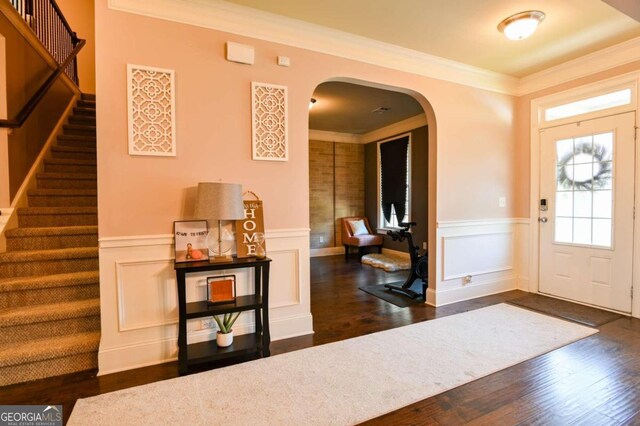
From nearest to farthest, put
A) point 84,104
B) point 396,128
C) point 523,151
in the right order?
1. point 523,151
2. point 84,104
3. point 396,128

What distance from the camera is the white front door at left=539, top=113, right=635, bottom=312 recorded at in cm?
338

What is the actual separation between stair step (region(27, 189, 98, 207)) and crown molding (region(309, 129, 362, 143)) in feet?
15.1

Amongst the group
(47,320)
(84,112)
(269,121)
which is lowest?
(47,320)

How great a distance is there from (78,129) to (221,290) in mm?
3328

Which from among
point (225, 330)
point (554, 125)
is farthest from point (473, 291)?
point (225, 330)

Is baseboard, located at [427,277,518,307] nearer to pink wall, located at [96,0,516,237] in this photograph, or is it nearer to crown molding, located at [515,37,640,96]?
pink wall, located at [96,0,516,237]

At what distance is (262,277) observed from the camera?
8.48ft

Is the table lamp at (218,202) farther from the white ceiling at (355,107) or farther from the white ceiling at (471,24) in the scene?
the white ceiling at (355,107)

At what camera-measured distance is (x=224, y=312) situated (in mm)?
2391

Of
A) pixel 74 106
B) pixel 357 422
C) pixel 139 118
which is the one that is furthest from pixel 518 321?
pixel 74 106

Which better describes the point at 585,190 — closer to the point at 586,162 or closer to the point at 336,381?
the point at 586,162

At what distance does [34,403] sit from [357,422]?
1.96m

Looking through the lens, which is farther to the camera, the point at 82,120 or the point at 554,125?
the point at 82,120

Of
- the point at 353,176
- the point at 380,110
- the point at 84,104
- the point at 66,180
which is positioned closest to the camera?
the point at 66,180
